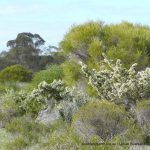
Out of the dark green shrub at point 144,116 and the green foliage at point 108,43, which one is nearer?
the dark green shrub at point 144,116

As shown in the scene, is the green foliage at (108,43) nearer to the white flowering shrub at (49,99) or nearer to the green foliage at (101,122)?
the white flowering shrub at (49,99)

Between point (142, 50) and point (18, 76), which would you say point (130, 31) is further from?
point (18, 76)

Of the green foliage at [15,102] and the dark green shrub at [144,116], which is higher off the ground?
the green foliage at [15,102]

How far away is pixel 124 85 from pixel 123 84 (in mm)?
38

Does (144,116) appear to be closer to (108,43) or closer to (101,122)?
(101,122)

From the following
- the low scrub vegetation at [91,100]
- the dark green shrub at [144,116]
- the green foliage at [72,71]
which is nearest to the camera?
the low scrub vegetation at [91,100]

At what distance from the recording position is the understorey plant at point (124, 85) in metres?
15.3

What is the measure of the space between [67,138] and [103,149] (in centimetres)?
56

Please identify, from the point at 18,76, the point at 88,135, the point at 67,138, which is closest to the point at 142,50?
the point at 88,135

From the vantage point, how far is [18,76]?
34656 mm

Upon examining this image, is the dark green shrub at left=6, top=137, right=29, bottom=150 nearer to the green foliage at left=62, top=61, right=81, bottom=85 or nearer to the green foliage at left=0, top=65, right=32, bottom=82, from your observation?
the green foliage at left=62, top=61, right=81, bottom=85

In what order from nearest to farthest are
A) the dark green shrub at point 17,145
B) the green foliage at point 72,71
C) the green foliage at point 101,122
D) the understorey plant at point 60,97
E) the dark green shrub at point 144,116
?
the dark green shrub at point 17,145
the green foliage at point 101,122
the dark green shrub at point 144,116
the understorey plant at point 60,97
the green foliage at point 72,71

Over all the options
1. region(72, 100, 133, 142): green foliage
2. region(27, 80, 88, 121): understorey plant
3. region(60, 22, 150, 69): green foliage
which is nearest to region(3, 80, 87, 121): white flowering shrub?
region(27, 80, 88, 121): understorey plant

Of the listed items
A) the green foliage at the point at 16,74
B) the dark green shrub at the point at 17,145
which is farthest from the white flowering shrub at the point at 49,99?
the green foliage at the point at 16,74
